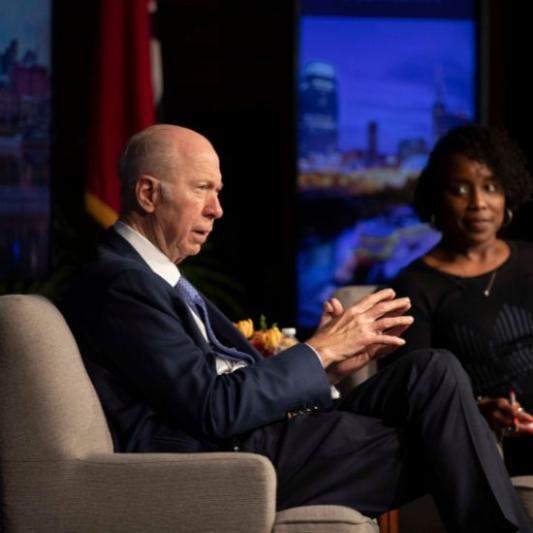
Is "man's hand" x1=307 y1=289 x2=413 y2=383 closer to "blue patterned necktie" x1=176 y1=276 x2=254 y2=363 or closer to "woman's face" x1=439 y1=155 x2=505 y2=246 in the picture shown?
"blue patterned necktie" x1=176 y1=276 x2=254 y2=363

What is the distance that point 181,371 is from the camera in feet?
7.47

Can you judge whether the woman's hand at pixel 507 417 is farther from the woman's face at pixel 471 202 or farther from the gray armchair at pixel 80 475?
the gray armchair at pixel 80 475

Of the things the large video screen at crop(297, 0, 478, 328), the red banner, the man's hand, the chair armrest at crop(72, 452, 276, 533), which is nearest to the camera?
the chair armrest at crop(72, 452, 276, 533)

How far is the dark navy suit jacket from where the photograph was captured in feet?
7.47

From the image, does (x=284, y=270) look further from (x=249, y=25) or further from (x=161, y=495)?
(x=161, y=495)

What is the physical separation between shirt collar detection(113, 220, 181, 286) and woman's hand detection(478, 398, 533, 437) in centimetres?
100

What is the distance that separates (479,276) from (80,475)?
155cm

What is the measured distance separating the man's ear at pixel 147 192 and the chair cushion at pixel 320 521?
2.36ft

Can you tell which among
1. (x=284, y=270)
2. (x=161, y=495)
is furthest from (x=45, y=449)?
(x=284, y=270)

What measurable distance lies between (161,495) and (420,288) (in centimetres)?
138

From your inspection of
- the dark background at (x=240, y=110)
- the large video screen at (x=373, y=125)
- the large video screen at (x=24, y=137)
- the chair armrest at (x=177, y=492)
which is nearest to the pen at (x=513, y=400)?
the chair armrest at (x=177, y=492)

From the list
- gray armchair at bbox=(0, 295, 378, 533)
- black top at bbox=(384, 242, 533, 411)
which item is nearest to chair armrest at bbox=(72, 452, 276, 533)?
gray armchair at bbox=(0, 295, 378, 533)

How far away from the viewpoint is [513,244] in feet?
11.7

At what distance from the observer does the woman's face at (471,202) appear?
339 cm
